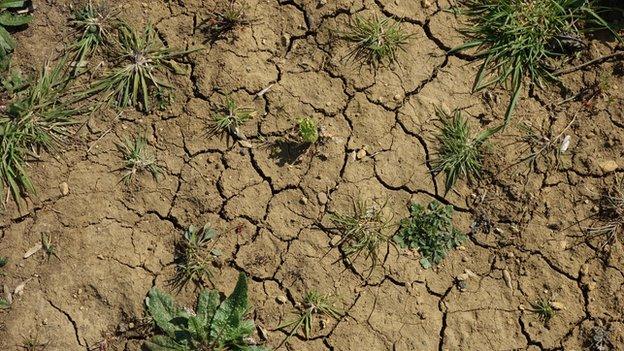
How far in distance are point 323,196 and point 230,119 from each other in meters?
0.75

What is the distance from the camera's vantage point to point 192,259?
172 inches

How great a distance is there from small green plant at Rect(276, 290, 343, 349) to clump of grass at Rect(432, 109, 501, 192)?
1.01 meters

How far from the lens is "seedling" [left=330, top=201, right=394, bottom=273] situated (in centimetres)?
438

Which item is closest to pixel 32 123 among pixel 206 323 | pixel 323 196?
pixel 206 323

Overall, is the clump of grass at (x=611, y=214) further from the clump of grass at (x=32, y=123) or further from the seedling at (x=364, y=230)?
the clump of grass at (x=32, y=123)

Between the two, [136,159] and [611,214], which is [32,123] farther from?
[611,214]

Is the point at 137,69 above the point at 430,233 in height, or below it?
below

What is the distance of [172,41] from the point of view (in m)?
4.64

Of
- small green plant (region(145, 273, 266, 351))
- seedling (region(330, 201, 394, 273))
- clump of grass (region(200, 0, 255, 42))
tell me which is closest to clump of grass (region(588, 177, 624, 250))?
seedling (region(330, 201, 394, 273))

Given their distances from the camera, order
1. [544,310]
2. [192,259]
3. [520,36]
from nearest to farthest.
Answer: [544,310] → [192,259] → [520,36]

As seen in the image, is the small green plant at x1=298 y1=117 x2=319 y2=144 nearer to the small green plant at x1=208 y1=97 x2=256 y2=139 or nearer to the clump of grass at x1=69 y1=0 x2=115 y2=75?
the small green plant at x1=208 y1=97 x2=256 y2=139

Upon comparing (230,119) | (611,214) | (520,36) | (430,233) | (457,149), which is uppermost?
(520,36)

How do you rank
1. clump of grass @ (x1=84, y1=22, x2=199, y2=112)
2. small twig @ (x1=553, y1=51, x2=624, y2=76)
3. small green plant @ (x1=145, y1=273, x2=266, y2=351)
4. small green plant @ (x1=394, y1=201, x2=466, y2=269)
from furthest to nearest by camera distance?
clump of grass @ (x1=84, y1=22, x2=199, y2=112) → small twig @ (x1=553, y1=51, x2=624, y2=76) → small green plant @ (x1=394, y1=201, x2=466, y2=269) → small green plant @ (x1=145, y1=273, x2=266, y2=351)

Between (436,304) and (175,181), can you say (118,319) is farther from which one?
(436,304)
